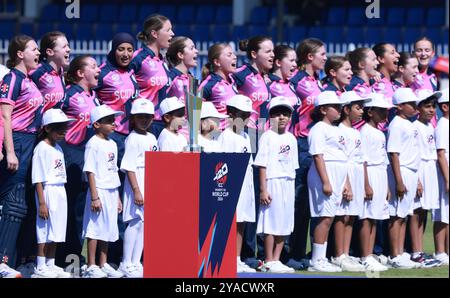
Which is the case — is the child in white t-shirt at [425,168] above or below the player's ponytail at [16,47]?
below

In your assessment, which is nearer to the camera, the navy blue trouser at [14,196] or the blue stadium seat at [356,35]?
the navy blue trouser at [14,196]

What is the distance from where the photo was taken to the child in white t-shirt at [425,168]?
38.8 ft

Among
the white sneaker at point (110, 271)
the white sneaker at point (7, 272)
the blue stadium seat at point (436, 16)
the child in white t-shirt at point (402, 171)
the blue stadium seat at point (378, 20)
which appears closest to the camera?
the white sneaker at point (7, 272)

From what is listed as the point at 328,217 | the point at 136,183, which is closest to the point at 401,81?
the point at 328,217

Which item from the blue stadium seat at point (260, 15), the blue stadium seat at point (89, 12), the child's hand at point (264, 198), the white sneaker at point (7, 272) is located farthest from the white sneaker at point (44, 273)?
the blue stadium seat at point (89, 12)

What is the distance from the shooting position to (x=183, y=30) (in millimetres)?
24688

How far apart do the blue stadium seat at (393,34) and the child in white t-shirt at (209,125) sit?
13.2m

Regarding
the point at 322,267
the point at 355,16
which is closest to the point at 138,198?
the point at 322,267

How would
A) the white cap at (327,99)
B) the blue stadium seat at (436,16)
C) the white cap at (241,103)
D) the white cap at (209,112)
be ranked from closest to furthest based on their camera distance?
the white cap at (209,112) < the white cap at (241,103) < the white cap at (327,99) < the blue stadium seat at (436,16)

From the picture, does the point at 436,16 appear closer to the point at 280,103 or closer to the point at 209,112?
the point at 280,103

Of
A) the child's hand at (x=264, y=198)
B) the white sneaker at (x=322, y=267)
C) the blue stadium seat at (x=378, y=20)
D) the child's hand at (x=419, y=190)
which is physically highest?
the blue stadium seat at (x=378, y=20)

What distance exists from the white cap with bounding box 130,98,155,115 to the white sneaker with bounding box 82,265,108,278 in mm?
1267

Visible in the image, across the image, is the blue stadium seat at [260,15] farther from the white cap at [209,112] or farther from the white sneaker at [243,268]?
the white sneaker at [243,268]

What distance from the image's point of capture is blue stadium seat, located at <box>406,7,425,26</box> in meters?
25.4
